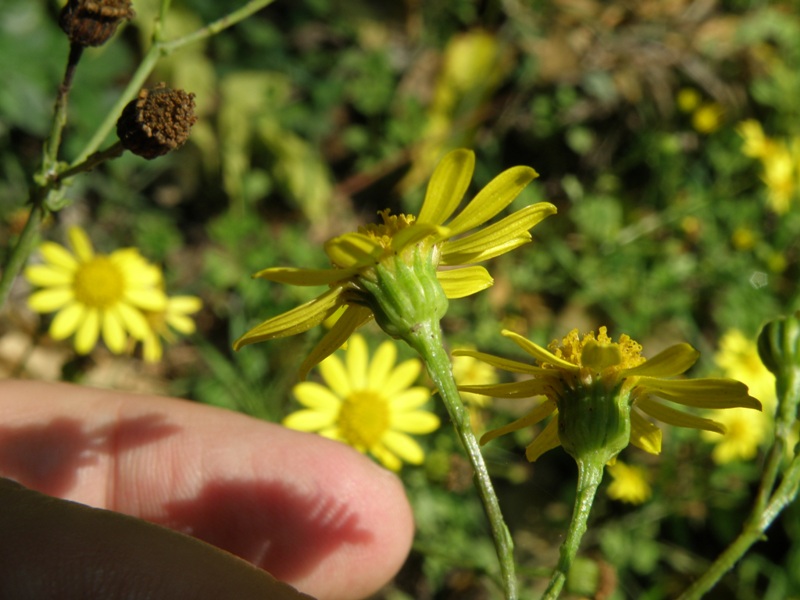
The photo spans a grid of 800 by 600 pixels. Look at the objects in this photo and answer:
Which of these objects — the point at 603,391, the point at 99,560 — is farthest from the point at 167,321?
the point at 603,391

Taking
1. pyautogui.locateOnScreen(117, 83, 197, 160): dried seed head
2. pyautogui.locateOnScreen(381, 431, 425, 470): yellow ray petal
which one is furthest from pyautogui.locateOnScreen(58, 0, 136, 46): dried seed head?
pyautogui.locateOnScreen(381, 431, 425, 470): yellow ray petal

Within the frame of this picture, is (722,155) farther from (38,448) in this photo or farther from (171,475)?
(38,448)

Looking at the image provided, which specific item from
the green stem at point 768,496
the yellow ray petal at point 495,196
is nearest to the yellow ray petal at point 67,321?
the yellow ray petal at point 495,196

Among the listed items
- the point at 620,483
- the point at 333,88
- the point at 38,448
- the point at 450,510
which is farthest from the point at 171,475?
the point at 333,88

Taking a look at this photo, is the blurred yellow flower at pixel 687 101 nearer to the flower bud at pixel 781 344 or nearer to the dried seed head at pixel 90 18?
the flower bud at pixel 781 344

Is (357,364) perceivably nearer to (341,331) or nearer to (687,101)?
(341,331)

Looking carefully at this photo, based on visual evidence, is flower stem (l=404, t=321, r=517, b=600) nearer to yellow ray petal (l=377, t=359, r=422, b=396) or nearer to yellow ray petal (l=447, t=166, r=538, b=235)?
yellow ray petal (l=447, t=166, r=538, b=235)
